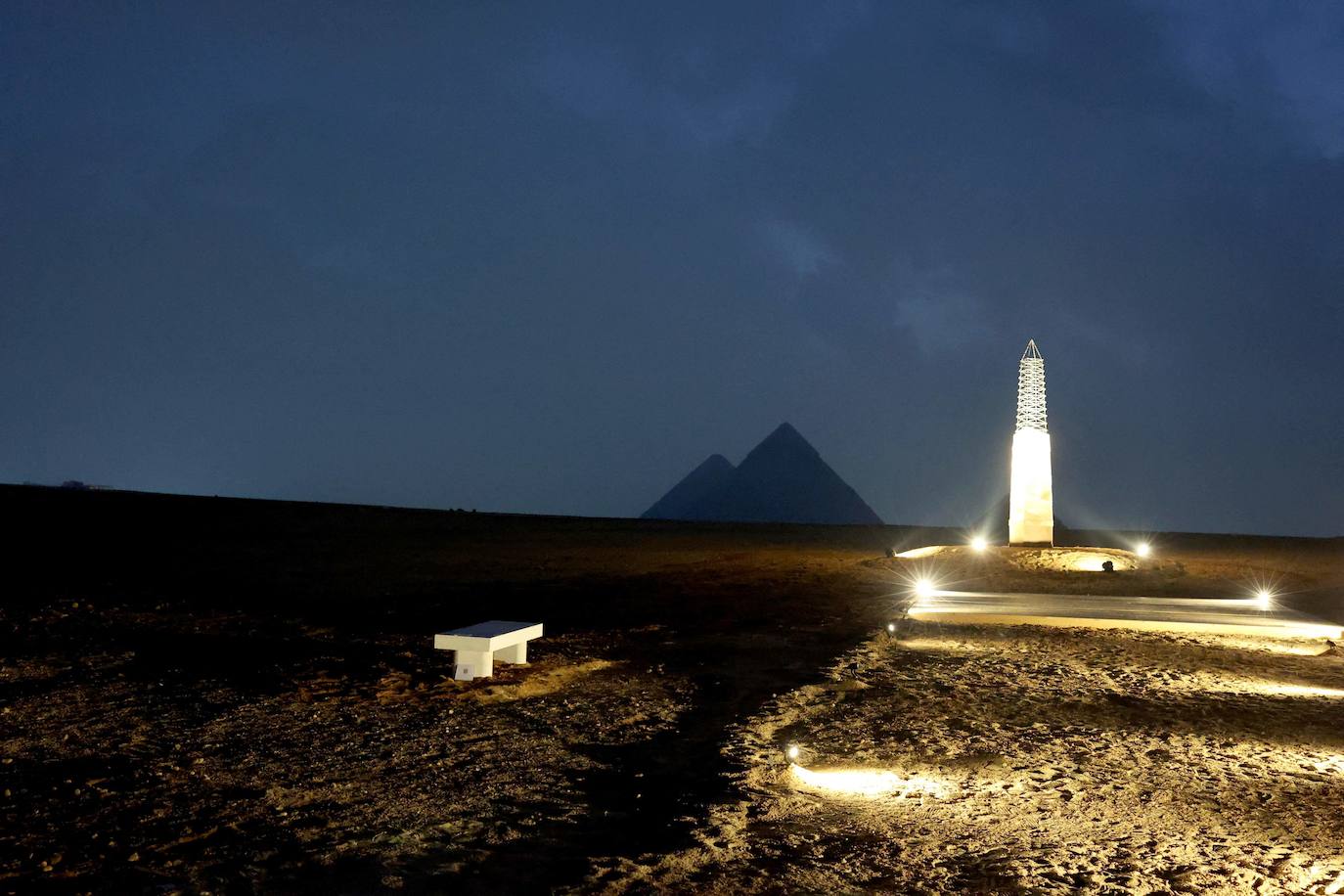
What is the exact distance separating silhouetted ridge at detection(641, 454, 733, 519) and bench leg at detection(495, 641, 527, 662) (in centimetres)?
10161

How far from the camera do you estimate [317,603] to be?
1541 centimetres

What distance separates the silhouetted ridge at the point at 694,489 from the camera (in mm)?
116125

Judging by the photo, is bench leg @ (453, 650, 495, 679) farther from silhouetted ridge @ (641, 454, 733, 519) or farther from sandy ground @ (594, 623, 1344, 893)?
silhouetted ridge @ (641, 454, 733, 519)

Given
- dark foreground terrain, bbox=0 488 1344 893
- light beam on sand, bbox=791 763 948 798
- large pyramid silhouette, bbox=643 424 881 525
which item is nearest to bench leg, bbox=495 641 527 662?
dark foreground terrain, bbox=0 488 1344 893

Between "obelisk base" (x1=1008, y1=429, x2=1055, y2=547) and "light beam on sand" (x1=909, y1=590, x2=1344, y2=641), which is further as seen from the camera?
"obelisk base" (x1=1008, y1=429, x2=1055, y2=547)

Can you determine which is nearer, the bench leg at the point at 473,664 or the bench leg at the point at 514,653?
the bench leg at the point at 473,664

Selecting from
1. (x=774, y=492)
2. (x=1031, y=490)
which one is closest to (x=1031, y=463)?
(x=1031, y=490)

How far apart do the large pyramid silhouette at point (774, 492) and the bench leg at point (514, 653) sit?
298 feet

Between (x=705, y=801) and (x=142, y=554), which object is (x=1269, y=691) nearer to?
(x=705, y=801)

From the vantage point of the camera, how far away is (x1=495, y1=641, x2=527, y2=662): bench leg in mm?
9680

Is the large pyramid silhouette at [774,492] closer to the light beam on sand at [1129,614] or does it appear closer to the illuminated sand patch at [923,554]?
the illuminated sand patch at [923,554]

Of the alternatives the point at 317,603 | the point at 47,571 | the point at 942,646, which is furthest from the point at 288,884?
the point at 47,571

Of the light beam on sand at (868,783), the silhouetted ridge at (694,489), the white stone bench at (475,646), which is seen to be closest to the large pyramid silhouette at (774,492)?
the silhouetted ridge at (694,489)

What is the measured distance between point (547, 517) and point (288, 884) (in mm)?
48579
